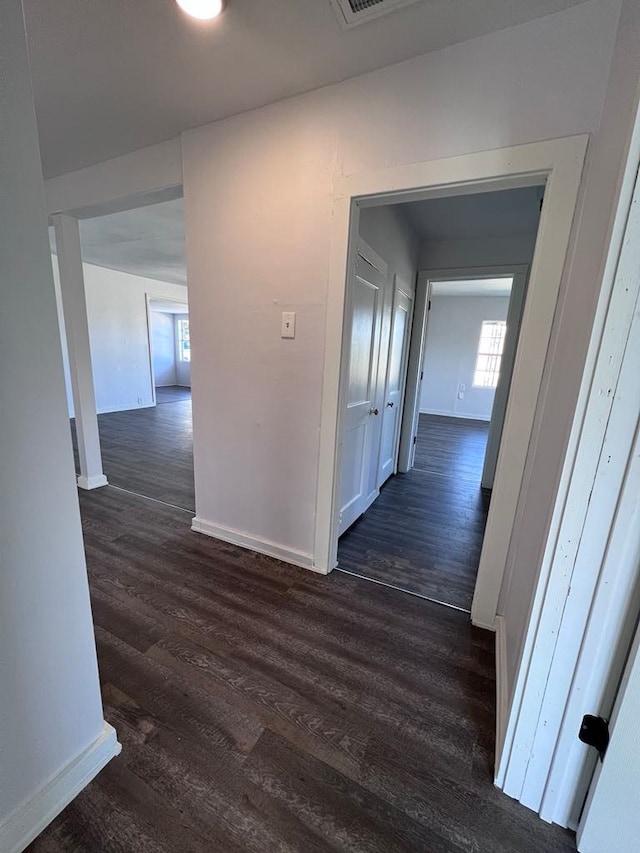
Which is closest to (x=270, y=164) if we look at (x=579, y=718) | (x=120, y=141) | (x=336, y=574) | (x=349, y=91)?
(x=349, y=91)

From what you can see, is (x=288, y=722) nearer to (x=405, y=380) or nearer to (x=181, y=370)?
(x=405, y=380)

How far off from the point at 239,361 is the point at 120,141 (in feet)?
5.28

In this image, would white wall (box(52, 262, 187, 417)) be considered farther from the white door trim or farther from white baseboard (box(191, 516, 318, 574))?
the white door trim

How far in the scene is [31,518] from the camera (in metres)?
0.81

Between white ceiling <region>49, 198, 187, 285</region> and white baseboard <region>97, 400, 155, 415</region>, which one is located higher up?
white ceiling <region>49, 198, 187, 285</region>

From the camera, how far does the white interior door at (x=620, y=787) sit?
0.80m

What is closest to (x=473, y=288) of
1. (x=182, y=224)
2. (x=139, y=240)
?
(x=182, y=224)

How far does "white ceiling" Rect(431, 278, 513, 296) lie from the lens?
5711 mm

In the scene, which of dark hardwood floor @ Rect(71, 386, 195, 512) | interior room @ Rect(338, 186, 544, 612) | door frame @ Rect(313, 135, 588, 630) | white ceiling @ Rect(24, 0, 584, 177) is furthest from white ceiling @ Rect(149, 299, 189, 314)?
door frame @ Rect(313, 135, 588, 630)

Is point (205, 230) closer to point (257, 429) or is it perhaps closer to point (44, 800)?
point (257, 429)

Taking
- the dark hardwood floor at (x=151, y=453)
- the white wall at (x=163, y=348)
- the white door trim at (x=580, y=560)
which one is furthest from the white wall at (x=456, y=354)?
the white wall at (x=163, y=348)

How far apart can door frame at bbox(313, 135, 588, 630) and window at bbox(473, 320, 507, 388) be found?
632 cm

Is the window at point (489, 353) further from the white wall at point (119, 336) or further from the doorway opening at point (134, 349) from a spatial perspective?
the white wall at point (119, 336)

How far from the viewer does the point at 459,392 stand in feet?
24.7
